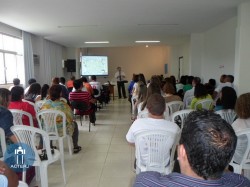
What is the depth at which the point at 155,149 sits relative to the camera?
222cm

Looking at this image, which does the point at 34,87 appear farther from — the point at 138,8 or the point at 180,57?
the point at 180,57

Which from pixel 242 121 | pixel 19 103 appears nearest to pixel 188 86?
pixel 242 121

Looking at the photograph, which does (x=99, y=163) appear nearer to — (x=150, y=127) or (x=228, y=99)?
(x=150, y=127)

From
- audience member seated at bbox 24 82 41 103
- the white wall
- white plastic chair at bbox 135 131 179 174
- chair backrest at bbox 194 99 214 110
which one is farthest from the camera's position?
the white wall

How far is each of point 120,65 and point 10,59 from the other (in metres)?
7.56

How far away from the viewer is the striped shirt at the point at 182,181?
0.85m

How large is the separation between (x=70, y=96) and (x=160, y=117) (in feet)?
10.9

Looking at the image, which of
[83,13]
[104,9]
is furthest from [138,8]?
[83,13]

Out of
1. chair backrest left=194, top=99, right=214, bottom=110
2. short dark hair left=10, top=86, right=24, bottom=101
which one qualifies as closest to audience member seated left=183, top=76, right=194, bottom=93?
chair backrest left=194, top=99, right=214, bottom=110

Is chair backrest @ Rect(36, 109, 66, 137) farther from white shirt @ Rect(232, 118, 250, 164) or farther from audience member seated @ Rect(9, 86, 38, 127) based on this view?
white shirt @ Rect(232, 118, 250, 164)

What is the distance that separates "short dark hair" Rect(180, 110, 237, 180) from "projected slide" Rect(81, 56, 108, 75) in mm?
10693

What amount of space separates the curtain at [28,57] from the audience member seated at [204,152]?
7.23 meters

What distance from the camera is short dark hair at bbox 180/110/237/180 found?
85 cm

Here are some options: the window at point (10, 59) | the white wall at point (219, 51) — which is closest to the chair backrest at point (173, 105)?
the white wall at point (219, 51)
